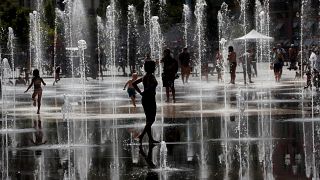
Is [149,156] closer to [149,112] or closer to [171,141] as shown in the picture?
[149,112]

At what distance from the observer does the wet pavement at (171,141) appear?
11.3 metres

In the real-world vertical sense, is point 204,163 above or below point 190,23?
below

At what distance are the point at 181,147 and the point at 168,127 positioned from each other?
3026 millimetres

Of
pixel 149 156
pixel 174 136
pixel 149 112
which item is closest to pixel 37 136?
pixel 174 136

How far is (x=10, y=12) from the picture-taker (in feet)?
181

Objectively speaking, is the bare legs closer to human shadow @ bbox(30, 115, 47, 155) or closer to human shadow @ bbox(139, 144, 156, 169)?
human shadow @ bbox(139, 144, 156, 169)

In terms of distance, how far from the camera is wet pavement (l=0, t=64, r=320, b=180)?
1134 centimetres

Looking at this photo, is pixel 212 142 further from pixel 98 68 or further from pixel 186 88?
pixel 98 68

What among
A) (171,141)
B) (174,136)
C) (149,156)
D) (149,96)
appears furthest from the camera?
(174,136)

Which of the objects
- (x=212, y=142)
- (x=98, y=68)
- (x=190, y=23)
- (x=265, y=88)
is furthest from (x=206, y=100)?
(x=190, y=23)

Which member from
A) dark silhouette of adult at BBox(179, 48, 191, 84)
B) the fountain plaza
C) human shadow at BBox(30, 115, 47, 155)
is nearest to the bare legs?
the fountain plaza

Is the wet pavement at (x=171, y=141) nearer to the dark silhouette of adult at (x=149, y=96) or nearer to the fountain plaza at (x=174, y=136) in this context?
the fountain plaza at (x=174, y=136)

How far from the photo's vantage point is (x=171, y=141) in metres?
14.5

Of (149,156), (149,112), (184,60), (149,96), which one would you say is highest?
(184,60)
